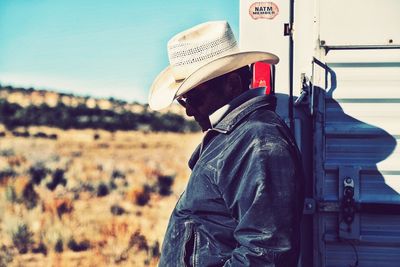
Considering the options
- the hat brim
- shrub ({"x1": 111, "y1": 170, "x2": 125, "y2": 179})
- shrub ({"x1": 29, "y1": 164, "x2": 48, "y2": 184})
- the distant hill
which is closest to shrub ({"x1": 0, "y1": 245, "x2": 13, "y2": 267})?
shrub ({"x1": 29, "y1": 164, "x2": 48, "y2": 184})

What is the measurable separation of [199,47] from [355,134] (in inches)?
43.2

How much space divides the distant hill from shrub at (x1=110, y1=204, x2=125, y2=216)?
23.9 meters

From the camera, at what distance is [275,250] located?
2344 mm

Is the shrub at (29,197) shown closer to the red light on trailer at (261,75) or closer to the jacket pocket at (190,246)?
the red light on trailer at (261,75)

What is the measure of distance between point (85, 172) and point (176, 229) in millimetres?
19252

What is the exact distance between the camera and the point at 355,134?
136 inches

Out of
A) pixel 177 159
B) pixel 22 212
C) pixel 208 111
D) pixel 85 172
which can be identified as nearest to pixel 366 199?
pixel 208 111

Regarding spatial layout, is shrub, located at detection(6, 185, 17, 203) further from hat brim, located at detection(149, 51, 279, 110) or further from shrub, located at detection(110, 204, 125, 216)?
hat brim, located at detection(149, 51, 279, 110)

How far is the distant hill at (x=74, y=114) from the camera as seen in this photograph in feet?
129

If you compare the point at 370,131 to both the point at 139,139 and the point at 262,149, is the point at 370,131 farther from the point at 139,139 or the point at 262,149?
the point at 139,139

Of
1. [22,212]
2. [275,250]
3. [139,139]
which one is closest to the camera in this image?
[275,250]

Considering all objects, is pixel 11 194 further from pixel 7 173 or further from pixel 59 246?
pixel 7 173

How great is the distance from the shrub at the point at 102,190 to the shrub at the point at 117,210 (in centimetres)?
261

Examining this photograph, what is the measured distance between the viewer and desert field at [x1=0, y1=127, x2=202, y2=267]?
10.8 meters
